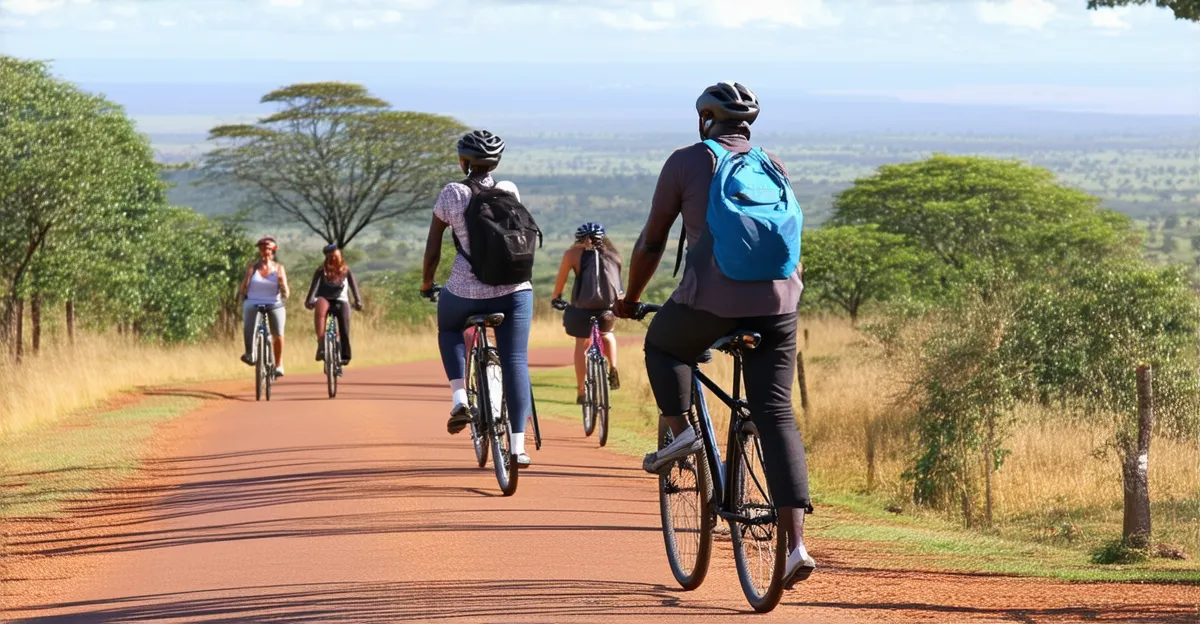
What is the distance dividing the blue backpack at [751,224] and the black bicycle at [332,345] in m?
12.1

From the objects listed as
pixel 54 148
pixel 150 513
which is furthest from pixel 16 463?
pixel 54 148

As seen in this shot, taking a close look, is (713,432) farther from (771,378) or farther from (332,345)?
(332,345)

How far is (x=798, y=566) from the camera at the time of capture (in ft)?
18.0

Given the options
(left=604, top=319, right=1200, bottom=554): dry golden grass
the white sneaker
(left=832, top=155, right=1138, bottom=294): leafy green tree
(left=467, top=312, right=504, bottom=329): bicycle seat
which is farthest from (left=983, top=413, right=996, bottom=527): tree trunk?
(left=832, top=155, right=1138, bottom=294): leafy green tree

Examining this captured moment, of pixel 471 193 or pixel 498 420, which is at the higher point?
pixel 471 193

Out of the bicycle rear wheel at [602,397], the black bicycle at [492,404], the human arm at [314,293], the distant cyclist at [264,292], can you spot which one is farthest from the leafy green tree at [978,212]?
the black bicycle at [492,404]

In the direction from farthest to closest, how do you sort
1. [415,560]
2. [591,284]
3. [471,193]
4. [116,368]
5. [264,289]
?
1. [116,368]
2. [264,289]
3. [591,284]
4. [471,193]
5. [415,560]

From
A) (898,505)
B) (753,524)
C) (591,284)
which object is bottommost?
(898,505)

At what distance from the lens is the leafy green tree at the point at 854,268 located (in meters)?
44.5

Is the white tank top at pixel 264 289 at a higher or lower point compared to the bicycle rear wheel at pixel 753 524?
lower

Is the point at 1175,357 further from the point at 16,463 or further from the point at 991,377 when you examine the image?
the point at 16,463

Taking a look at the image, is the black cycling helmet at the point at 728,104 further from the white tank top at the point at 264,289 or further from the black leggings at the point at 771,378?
the white tank top at the point at 264,289

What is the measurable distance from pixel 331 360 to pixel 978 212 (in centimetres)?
4033

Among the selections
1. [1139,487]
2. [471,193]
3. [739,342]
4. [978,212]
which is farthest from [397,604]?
[978,212]
